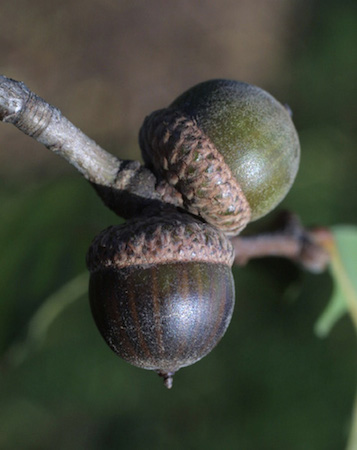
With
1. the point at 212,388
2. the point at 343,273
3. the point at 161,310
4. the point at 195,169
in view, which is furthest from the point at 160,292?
the point at 212,388

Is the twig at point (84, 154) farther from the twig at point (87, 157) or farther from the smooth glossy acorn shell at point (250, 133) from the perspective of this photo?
the smooth glossy acorn shell at point (250, 133)

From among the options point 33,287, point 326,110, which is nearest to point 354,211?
point 326,110

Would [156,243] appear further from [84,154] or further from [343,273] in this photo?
[343,273]

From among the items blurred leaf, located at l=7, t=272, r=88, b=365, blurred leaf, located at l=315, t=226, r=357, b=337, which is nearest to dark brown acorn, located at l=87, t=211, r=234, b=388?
blurred leaf, located at l=7, t=272, r=88, b=365

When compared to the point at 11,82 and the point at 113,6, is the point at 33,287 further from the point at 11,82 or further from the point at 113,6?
the point at 113,6

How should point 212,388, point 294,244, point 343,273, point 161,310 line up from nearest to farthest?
point 161,310 → point 294,244 → point 343,273 → point 212,388

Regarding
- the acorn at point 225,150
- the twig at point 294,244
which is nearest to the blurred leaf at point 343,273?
the twig at point 294,244
